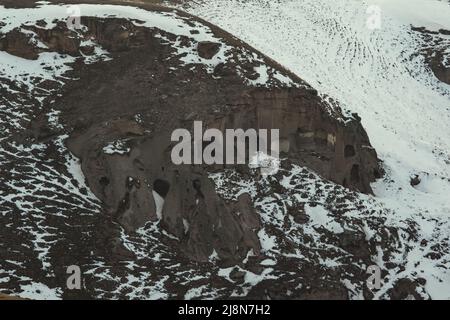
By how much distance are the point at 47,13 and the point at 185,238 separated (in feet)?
35.9

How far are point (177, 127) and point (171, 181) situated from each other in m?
1.85

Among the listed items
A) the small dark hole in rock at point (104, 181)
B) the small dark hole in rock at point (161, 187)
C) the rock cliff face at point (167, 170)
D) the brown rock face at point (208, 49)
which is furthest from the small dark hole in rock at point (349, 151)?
the small dark hole in rock at point (104, 181)

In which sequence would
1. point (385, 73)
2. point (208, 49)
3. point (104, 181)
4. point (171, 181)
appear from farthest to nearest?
point (385, 73), point (208, 49), point (171, 181), point (104, 181)

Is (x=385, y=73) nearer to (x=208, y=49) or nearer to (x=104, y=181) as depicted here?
(x=208, y=49)

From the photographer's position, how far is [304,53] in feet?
123

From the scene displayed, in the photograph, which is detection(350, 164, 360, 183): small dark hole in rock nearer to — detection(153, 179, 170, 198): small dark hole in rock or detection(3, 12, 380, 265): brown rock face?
detection(3, 12, 380, 265): brown rock face

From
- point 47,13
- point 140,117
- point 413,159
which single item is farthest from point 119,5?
point 413,159

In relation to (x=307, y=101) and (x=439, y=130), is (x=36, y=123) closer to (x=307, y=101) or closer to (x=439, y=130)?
(x=307, y=101)

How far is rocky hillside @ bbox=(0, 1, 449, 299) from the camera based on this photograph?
58.5 ft

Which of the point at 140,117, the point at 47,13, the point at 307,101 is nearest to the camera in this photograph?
the point at 140,117

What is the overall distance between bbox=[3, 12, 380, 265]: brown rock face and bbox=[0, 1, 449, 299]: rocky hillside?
0.15 feet

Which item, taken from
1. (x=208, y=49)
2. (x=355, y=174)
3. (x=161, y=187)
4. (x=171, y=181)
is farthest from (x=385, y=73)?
(x=161, y=187)

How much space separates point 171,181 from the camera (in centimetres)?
2069

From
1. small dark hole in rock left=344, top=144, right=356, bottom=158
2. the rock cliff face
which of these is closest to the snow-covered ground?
small dark hole in rock left=344, top=144, right=356, bottom=158
